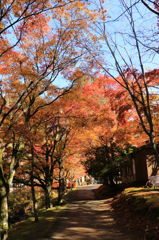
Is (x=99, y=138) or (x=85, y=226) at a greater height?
(x=99, y=138)

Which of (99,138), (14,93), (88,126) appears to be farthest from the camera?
(99,138)

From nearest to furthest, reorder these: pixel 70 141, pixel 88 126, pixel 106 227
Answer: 1. pixel 106 227
2. pixel 88 126
3. pixel 70 141

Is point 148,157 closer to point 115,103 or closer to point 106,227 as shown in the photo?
point 115,103

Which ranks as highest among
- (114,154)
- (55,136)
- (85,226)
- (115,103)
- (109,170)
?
(115,103)

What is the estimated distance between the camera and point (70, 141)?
2180 centimetres

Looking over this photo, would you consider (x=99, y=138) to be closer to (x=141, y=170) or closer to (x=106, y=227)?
(x=141, y=170)

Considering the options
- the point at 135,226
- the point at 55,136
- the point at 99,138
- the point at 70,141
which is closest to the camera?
the point at 135,226

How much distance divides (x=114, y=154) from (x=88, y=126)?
38.6 feet

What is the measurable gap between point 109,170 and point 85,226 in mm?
14150

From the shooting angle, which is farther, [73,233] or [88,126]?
[88,126]

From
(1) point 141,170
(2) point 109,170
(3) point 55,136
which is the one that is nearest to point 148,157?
(1) point 141,170

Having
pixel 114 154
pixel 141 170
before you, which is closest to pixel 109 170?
pixel 114 154

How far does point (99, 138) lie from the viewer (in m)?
23.8

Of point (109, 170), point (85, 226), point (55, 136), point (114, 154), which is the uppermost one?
point (55, 136)
